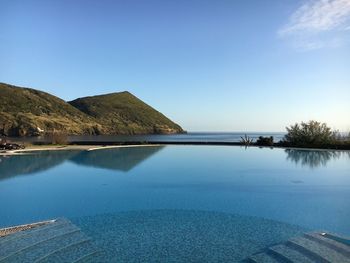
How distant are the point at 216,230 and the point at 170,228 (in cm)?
104

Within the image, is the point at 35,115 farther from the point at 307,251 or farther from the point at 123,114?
the point at 307,251

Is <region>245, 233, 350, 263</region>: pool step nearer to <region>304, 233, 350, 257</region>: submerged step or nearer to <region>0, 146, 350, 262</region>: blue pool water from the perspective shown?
<region>304, 233, 350, 257</region>: submerged step

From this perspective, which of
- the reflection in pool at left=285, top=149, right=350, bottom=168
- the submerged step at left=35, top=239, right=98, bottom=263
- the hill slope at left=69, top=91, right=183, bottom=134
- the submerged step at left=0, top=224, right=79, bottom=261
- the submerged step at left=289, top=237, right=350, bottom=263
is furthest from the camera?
the hill slope at left=69, top=91, right=183, bottom=134

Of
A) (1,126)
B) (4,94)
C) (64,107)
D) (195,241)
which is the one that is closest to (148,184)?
(195,241)

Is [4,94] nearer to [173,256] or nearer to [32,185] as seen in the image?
[32,185]

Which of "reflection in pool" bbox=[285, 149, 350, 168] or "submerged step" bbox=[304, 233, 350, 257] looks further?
"reflection in pool" bbox=[285, 149, 350, 168]

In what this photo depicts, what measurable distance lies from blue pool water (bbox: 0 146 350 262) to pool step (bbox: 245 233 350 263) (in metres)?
0.34

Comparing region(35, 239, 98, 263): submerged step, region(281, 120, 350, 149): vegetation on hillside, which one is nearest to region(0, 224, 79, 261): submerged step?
Result: region(35, 239, 98, 263): submerged step

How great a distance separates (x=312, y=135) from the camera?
29.2 metres

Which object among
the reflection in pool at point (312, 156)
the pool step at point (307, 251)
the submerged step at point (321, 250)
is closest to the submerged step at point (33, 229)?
the pool step at point (307, 251)

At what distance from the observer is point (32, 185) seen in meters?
13.6

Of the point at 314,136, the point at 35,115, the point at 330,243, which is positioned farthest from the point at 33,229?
the point at 35,115

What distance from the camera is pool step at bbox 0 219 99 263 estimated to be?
21.8ft

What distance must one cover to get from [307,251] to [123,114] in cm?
12113
